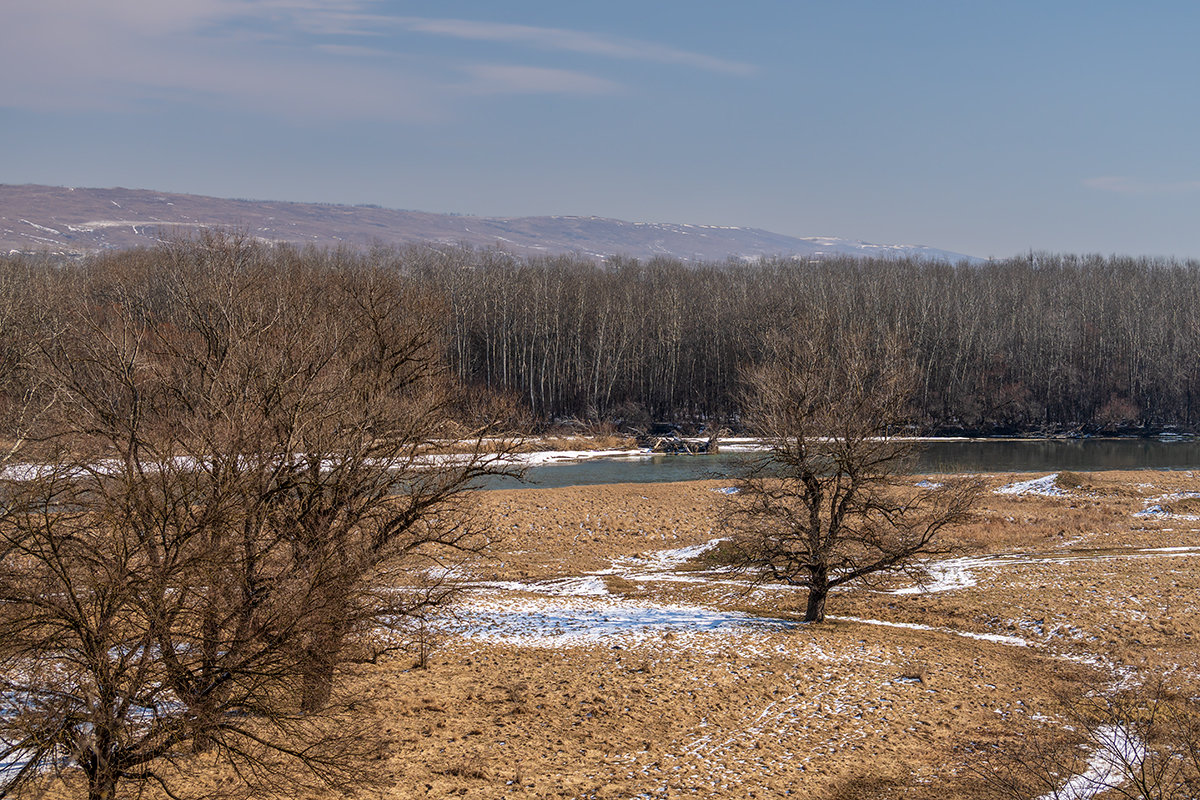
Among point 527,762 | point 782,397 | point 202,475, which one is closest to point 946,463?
point 782,397

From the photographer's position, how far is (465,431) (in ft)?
46.8

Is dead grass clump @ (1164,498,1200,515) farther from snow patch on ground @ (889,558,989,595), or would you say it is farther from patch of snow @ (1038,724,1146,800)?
patch of snow @ (1038,724,1146,800)

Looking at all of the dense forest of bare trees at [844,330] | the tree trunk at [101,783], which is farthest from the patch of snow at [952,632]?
the dense forest of bare trees at [844,330]

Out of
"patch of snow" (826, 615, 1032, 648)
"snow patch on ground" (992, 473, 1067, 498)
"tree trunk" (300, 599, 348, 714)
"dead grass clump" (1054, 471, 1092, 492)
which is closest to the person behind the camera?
"tree trunk" (300, 599, 348, 714)

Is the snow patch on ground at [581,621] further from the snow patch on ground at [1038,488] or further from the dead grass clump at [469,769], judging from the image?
the snow patch on ground at [1038,488]

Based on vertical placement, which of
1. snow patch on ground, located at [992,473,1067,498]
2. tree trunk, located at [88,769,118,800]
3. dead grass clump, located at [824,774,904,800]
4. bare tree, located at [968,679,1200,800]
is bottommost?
snow patch on ground, located at [992,473,1067,498]

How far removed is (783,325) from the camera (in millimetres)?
72750

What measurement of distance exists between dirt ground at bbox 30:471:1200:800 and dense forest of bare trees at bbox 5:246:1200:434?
163ft

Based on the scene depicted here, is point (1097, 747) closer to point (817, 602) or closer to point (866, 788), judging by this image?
point (866, 788)

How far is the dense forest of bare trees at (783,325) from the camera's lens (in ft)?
252

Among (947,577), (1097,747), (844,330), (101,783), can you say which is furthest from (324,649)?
(844,330)

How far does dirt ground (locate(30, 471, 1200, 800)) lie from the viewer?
11266mm

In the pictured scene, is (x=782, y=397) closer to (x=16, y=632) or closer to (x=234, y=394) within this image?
(x=234, y=394)

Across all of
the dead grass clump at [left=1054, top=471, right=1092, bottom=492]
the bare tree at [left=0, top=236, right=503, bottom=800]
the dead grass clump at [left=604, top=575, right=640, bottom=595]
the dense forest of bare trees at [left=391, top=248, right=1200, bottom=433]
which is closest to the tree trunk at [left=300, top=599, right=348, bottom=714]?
the bare tree at [left=0, top=236, right=503, bottom=800]
